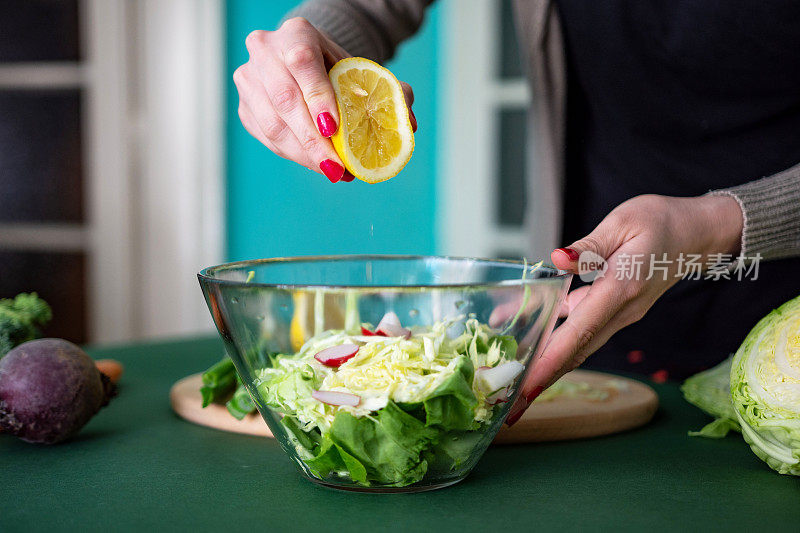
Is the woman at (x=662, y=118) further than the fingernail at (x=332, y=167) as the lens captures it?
Yes

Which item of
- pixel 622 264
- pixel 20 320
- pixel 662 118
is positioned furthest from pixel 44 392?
pixel 662 118

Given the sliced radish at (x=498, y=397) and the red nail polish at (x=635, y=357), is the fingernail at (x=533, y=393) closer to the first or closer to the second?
the sliced radish at (x=498, y=397)

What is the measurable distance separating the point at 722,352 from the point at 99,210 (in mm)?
3077

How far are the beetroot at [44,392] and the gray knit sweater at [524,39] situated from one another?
0.85 metres

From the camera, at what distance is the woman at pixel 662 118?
1.29m

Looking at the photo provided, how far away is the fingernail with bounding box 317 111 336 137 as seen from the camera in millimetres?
1143

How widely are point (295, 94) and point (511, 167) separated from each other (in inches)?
94.9

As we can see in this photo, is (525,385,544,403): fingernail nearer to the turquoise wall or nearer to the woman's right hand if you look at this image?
the woman's right hand

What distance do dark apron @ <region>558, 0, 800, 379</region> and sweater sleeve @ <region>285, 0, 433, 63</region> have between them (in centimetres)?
34

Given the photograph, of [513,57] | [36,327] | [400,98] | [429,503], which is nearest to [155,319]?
[513,57]

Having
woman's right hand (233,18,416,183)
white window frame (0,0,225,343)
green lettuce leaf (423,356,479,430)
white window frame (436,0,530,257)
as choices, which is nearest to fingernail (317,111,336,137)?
woman's right hand (233,18,416,183)

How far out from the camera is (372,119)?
1.21 m

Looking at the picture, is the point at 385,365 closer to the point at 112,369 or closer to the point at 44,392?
the point at 44,392

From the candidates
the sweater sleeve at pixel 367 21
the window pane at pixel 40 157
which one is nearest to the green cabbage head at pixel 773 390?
the sweater sleeve at pixel 367 21
